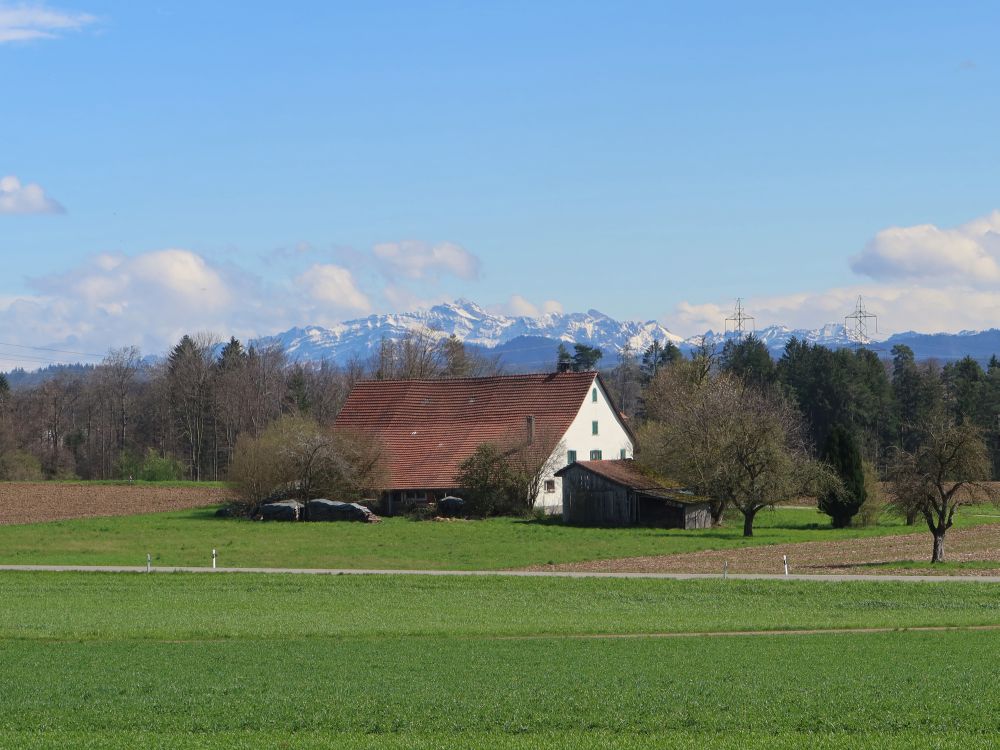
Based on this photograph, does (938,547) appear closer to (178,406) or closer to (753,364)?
(753,364)

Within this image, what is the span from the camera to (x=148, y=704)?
1827 cm

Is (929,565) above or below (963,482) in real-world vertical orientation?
below

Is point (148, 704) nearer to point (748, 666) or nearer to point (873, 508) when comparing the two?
point (748, 666)

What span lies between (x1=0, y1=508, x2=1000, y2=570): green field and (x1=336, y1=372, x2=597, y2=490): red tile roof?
692cm

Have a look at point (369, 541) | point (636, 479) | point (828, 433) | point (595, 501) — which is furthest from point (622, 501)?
point (828, 433)

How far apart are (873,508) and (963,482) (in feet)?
73.7

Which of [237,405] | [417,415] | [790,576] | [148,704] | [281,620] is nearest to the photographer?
[148,704]

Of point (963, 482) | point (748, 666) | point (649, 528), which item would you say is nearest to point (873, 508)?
point (649, 528)

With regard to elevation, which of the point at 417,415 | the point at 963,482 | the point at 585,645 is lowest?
the point at 585,645

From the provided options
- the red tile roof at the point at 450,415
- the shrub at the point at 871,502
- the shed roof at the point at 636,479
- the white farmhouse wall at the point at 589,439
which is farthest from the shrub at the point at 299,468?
the shrub at the point at 871,502

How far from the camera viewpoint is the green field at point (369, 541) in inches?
1774

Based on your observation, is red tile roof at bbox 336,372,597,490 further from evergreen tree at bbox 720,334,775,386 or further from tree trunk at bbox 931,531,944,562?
evergreen tree at bbox 720,334,775,386

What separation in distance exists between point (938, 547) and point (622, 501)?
23.9m

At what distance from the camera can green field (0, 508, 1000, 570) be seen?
4506 cm
